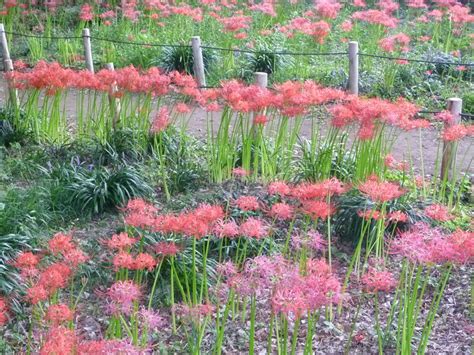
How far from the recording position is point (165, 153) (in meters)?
6.16

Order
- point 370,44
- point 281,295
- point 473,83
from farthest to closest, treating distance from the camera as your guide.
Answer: point 370,44 < point 473,83 < point 281,295

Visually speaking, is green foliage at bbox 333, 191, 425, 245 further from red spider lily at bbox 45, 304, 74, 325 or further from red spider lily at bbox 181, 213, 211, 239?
red spider lily at bbox 45, 304, 74, 325

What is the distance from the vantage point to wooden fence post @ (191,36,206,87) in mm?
8547

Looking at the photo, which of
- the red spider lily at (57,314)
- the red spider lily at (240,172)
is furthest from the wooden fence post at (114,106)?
the red spider lily at (57,314)

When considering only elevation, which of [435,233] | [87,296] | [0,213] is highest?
[435,233]

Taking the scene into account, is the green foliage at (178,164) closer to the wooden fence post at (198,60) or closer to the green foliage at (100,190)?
the green foliage at (100,190)

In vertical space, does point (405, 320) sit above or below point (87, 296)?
above

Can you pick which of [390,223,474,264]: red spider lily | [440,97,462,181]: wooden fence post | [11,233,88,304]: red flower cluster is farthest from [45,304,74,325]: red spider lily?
[440,97,462,181]: wooden fence post

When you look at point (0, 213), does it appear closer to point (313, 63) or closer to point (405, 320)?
point (405, 320)

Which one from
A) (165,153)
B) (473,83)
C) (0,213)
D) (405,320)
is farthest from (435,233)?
(473,83)

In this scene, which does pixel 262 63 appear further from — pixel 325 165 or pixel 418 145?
pixel 325 165

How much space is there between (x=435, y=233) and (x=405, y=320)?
406mm

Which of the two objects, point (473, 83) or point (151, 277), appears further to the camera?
point (473, 83)

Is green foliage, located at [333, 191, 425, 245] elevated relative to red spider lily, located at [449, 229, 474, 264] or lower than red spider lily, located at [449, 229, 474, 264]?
lower
